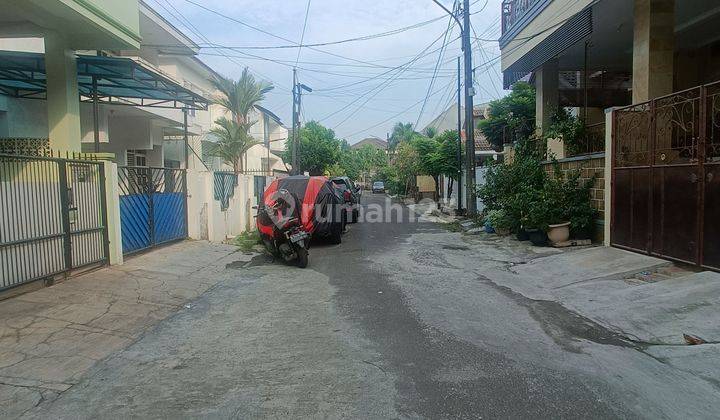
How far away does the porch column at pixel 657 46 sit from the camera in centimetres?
1019

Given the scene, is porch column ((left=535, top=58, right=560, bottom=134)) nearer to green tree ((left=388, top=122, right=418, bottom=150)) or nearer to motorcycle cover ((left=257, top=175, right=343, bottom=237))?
motorcycle cover ((left=257, top=175, right=343, bottom=237))

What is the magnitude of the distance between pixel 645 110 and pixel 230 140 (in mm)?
19503

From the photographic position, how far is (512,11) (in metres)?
16.1

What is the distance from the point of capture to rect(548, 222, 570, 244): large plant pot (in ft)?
37.0

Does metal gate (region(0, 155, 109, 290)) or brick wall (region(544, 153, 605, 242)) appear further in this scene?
brick wall (region(544, 153, 605, 242))

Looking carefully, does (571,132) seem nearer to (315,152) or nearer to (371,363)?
(371,363)

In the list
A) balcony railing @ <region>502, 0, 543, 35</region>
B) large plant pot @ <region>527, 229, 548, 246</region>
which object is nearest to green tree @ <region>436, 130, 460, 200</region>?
balcony railing @ <region>502, 0, 543, 35</region>

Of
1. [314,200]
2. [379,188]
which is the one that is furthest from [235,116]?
[379,188]

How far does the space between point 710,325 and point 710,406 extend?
1998 millimetres

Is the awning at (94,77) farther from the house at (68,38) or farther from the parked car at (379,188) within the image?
the parked car at (379,188)

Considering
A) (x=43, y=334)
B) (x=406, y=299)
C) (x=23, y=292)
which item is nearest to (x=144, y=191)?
(x=23, y=292)

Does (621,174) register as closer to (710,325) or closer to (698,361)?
(710,325)

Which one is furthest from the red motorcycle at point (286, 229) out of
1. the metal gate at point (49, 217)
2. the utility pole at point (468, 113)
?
the utility pole at point (468, 113)

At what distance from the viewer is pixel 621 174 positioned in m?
9.69
